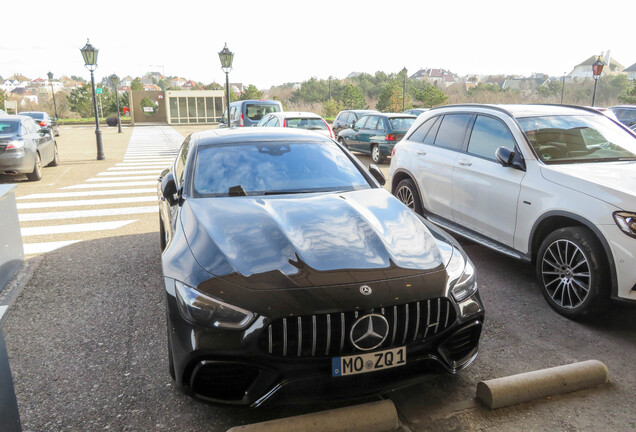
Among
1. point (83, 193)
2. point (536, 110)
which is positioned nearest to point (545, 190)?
point (536, 110)

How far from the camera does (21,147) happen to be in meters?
11.1

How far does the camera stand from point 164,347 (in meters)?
3.70

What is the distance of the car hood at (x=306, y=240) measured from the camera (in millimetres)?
2691

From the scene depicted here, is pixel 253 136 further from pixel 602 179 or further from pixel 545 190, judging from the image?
pixel 602 179

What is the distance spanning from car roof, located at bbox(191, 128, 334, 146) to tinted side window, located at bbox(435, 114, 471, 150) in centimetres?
188

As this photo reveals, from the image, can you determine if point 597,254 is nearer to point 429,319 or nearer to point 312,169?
point 429,319

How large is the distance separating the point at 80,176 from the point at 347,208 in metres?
11.4

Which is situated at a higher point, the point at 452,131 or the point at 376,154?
the point at 452,131

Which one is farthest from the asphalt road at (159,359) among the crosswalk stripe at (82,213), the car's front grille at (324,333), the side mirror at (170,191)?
the crosswalk stripe at (82,213)

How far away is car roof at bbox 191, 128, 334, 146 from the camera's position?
4484 mm

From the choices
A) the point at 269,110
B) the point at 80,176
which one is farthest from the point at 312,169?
the point at 269,110

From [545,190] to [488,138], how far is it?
1.19 m

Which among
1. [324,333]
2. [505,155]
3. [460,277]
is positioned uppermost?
[505,155]

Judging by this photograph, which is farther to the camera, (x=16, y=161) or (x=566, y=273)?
(x=16, y=161)
